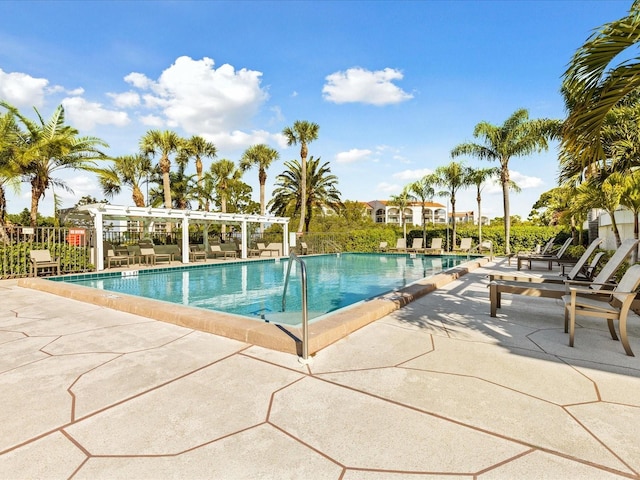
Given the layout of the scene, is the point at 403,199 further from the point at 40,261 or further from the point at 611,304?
the point at 611,304

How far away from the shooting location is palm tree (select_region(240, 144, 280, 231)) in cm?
2859

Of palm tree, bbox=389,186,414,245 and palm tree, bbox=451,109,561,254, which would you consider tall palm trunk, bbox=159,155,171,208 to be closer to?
palm tree, bbox=389,186,414,245

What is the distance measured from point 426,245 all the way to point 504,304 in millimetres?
18268

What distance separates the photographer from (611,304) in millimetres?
3711

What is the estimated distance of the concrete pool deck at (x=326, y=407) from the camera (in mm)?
1709

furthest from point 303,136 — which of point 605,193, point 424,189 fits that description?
point 605,193

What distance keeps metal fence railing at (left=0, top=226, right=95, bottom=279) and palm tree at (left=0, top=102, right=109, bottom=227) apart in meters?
1.84

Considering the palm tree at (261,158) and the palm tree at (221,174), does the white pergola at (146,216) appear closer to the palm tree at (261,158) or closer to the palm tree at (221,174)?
the palm tree at (261,158)

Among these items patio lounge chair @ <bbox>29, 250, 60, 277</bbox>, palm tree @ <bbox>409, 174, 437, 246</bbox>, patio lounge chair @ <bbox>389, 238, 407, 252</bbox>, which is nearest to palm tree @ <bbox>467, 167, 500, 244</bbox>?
palm tree @ <bbox>409, 174, 437, 246</bbox>

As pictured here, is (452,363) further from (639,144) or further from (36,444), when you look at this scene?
(639,144)

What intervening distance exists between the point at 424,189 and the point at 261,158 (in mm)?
14333

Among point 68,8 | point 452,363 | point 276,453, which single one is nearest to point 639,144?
point 452,363

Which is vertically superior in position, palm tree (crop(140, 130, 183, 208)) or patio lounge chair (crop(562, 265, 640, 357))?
palm tree (crop(140, 130, 183, 208))

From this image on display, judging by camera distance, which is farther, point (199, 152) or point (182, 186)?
point (199, 152)
